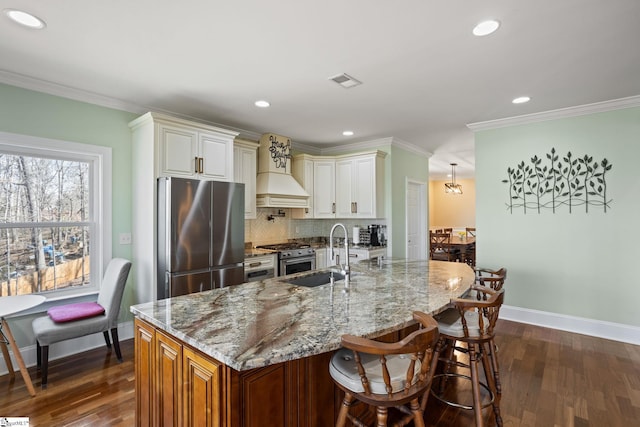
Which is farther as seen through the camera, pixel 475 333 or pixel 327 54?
pixel 327 54

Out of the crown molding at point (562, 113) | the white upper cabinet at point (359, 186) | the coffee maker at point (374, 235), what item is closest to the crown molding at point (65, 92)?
the white upper cabinet at point (359, 186)

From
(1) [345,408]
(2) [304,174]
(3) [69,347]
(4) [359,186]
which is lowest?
(3) [69,347]

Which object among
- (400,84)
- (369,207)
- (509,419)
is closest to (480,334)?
(509,419)

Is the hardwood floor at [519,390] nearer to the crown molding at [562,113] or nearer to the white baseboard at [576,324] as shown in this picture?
the white baseboard at [576,324]

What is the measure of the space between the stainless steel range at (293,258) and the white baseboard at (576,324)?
2.74 meters

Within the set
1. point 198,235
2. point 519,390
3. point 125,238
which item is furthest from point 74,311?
point 519,390

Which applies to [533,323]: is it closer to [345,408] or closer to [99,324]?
[345,408]

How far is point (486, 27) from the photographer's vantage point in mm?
2117

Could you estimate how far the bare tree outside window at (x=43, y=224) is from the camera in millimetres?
2965

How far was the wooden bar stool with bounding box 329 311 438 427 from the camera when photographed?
131cm

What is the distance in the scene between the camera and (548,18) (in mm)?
2029

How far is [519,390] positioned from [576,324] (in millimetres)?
1902

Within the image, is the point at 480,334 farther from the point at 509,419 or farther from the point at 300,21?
the point at 300,21

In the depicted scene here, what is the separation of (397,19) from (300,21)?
616 millimetres
